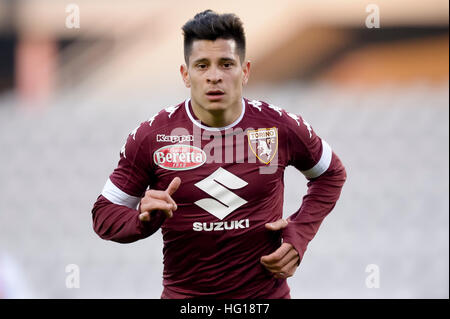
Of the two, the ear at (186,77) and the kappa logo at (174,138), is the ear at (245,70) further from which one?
the kappa logo at (174,138)

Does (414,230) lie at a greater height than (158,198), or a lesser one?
lesser

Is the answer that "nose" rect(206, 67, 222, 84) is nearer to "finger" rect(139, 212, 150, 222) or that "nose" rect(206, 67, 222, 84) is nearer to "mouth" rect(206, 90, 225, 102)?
"mouth" rect(206, 90, 225, 102)

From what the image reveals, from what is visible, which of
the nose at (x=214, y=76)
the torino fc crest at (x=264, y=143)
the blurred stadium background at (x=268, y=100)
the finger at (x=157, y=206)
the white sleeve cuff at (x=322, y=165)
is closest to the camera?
the finger at (x=157, y=206)

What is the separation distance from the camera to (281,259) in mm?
2574

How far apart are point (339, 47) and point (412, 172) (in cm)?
163

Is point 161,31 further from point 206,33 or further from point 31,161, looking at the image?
point 206,33

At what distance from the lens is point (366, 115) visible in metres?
6.73

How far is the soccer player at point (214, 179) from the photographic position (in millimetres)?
2555

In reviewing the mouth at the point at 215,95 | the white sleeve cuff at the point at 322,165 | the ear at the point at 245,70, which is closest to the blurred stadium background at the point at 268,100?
the white sleeve cuff at the point at 322,165

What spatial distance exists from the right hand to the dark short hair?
2.25ft

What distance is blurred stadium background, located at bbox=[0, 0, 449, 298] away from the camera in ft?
19.6

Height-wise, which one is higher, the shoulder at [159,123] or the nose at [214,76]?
the nose at [214,76]

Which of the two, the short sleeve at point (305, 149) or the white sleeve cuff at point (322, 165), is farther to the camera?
the white sleeve cuff at point (322, 165)
